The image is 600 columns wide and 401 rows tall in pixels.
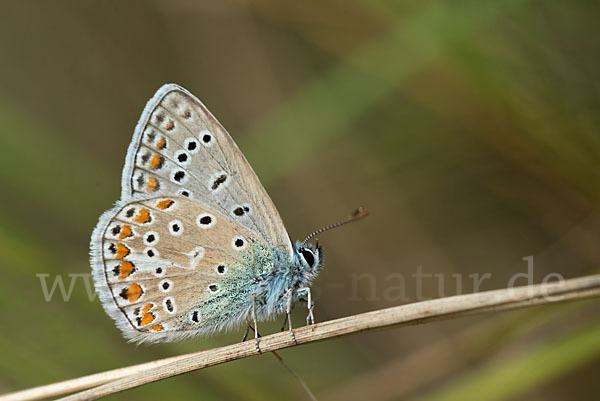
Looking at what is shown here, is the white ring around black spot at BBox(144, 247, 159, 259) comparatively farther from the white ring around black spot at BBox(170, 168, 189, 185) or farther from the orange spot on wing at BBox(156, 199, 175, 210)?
the white ring around black spot at BBox(170, 168, 189, 185)

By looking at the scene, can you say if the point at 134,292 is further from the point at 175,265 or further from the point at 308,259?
the point at 308,259

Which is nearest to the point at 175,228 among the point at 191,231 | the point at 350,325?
the point at 191,231

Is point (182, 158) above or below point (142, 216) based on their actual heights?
above

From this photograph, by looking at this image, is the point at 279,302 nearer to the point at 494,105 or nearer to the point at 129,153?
the point at 129,153

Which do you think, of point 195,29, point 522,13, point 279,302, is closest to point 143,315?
point 279,302

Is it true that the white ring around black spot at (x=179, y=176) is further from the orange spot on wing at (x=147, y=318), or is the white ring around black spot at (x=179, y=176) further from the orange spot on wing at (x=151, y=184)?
the orange spot on wing at (x=147, y=318)

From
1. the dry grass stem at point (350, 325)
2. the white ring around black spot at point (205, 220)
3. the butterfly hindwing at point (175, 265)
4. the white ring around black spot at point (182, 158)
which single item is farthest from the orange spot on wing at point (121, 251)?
the dry grass stem at point (350, 325)
